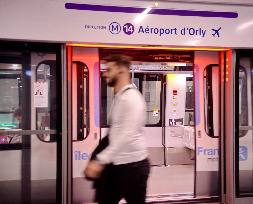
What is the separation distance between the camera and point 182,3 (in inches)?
187

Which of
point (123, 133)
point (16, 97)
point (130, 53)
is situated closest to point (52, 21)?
point (16, 97)

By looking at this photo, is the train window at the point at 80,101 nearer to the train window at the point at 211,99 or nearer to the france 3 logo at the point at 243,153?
the train window at the point at 211,99

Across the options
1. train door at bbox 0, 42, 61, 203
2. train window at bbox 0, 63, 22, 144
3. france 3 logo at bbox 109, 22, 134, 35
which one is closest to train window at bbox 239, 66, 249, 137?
france 3 logo at bbox 109, 22, 134, 35

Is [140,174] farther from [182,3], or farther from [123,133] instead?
[182,3]

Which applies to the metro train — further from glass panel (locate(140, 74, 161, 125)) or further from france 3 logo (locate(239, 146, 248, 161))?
glass panel (locate(140, 74, 161, 125))

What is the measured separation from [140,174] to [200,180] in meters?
2.80

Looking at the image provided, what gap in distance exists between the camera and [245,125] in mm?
5199

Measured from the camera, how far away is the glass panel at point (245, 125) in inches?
203

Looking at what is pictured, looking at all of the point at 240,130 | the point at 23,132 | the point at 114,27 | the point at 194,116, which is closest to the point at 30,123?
the point at 23,132

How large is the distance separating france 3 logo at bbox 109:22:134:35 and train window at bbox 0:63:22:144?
119cm

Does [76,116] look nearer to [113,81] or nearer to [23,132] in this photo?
[23,132]

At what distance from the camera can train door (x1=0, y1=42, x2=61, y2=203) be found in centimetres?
449

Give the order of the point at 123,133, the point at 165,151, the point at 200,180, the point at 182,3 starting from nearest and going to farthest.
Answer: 1. the point at 123,133
2. the point at 182,3
3. the point at 200,180
4. the point at 165,151

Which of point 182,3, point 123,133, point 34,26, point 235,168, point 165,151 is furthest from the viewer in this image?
point 165,151
